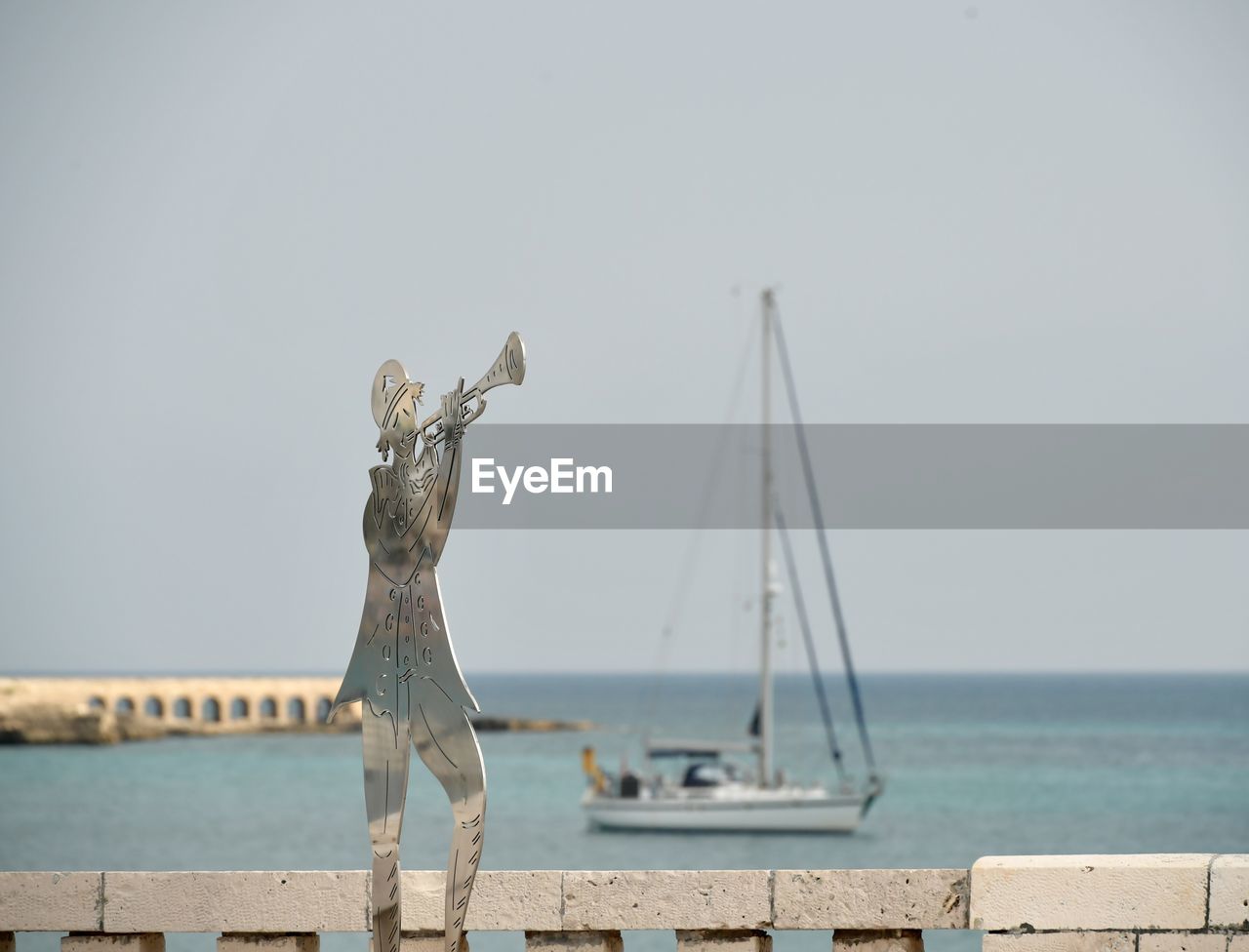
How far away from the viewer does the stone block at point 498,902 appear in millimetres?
7617

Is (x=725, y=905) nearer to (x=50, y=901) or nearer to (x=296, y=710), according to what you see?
(x=50, y=901)

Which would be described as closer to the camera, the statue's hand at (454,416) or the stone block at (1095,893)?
the statue's hand at (454,416)

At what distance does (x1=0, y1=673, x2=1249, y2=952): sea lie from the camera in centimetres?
4416

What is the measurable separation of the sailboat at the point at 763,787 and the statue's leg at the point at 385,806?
1322 inches

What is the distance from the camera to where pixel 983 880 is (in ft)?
24.3

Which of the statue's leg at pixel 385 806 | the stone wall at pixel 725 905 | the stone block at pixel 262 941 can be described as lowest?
the stone block at pixel 262 941

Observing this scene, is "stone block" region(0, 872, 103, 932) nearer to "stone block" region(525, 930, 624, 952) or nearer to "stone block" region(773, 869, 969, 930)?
"stone block" region(525, 930, 624, 952)

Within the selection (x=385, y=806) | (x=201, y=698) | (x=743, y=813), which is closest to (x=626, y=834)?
(x=743, y=813)

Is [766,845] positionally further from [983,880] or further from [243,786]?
[983,880]

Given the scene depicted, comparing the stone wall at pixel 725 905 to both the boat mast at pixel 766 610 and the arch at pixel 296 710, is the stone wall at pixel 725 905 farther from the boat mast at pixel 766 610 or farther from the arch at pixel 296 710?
the arch at pixel 296 710

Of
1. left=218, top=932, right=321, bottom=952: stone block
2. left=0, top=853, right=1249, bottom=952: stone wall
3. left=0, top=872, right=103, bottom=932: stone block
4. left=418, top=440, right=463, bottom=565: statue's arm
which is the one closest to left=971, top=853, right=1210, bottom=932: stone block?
left=0, top=853, right=1249, bottom=952: stone wall

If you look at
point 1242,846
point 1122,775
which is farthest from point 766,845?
point 1122,775

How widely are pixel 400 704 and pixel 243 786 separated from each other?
5969 cm

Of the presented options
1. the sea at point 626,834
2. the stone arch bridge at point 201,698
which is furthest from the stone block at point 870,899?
the stone arch bridge at point 201,698
